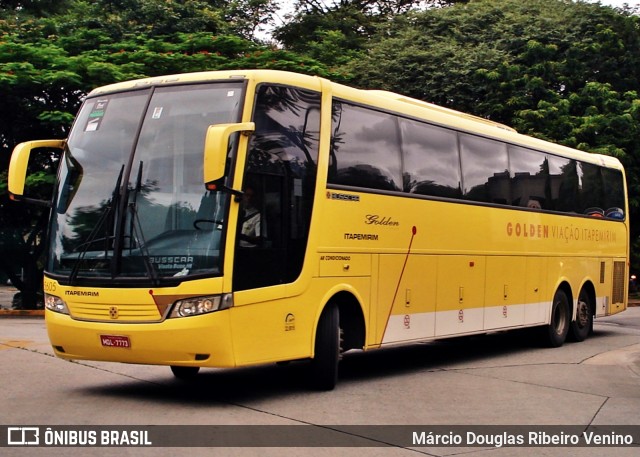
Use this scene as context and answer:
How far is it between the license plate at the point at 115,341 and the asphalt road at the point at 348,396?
57cm

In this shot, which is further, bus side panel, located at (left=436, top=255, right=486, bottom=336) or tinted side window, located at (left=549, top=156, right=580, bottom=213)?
tinted side window, located at (left=549, top=156, right=580, bottom=213)

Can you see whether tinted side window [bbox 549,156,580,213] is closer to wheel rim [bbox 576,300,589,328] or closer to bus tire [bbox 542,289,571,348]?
bus tire [bbox 542,289,571,348]

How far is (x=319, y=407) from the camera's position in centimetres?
961

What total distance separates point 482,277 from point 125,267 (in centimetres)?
657

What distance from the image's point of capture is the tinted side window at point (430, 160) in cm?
1253

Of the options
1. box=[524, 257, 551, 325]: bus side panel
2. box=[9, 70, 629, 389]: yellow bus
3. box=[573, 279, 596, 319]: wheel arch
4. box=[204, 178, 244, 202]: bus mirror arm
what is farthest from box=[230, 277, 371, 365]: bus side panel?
box=[573, 279, 596, 319]: wheel arch

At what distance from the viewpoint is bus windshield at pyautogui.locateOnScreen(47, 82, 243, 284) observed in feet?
30.6

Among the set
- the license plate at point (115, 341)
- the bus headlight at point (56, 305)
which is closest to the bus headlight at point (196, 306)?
the license plate at point (115, 341)

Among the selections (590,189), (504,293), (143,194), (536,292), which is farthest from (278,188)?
(590,189)

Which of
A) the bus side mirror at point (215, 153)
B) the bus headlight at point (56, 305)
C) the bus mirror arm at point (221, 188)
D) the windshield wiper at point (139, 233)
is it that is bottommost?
the bus headlight at point (56, 305)

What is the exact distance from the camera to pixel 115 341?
30.9ft

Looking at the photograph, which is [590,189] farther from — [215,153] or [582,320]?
[215,153]

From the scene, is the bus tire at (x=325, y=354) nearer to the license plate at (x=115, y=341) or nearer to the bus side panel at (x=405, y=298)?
the bus side panel at (x=405, y=298)

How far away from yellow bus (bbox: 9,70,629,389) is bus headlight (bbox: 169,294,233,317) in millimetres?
14
